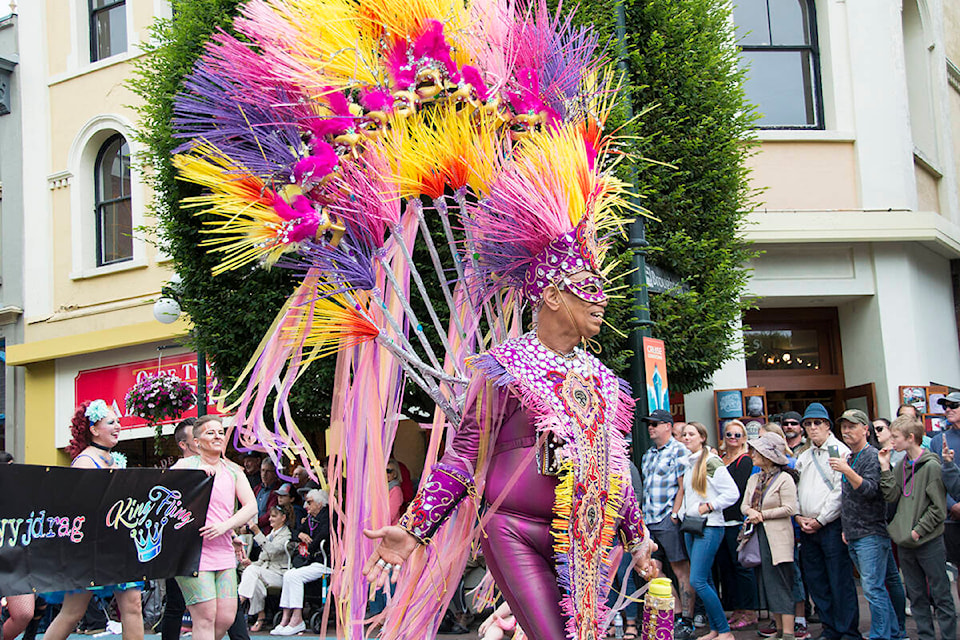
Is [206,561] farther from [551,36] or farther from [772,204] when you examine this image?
[772,204]

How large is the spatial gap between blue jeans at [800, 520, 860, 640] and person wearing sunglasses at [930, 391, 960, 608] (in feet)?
2.38

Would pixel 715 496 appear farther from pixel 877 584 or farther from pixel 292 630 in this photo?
pixel 292 630

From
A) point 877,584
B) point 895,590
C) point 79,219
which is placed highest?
point 79,219

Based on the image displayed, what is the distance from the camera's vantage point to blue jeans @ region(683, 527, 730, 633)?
7.74 m

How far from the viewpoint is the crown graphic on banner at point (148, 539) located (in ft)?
21.3

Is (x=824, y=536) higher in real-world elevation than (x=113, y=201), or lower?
lower

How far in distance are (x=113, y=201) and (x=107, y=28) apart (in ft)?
10.5

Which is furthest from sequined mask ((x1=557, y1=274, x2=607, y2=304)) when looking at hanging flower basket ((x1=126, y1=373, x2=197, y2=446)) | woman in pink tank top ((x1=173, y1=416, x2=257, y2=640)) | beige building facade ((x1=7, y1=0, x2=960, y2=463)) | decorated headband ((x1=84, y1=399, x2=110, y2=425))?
hanging flower basket ((x1=126, y1=373, x2=197, y2=446))

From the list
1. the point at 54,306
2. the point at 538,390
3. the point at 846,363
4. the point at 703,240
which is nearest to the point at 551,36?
the point at 538,390

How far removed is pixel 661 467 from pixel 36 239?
1340 cm

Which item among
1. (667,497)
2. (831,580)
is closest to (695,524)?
(667,497)

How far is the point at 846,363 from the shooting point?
45.2 feet


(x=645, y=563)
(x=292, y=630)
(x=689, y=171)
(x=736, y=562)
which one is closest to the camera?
(x=645, y=563)

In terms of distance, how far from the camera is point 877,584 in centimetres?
722
